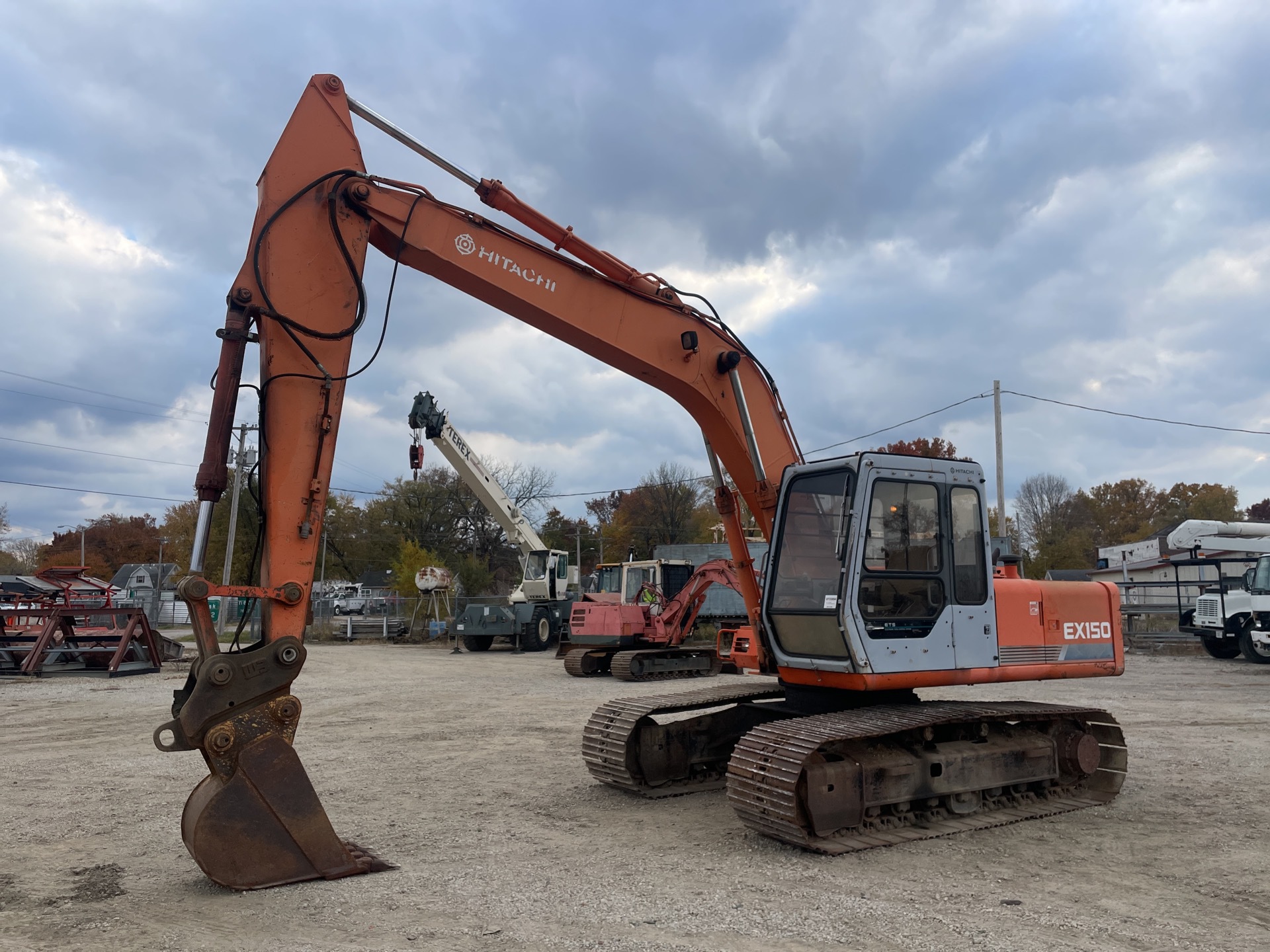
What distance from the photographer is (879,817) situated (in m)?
6.60

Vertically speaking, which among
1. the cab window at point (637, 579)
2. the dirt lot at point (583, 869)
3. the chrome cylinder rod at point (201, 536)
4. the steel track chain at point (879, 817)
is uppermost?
the cab window at point (637, 579)

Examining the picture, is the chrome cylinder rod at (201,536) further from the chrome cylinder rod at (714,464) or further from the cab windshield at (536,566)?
the cab windshield at (536,566)

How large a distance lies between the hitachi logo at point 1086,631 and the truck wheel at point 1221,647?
17.1 m

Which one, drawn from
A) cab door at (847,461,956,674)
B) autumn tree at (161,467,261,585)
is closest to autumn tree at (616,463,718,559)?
autumn tree at (161,467,261,585)

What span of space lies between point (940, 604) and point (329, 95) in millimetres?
5597

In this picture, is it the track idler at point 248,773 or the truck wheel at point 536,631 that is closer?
the track idler at point 248,773

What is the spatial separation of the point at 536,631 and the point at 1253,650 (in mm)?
18354

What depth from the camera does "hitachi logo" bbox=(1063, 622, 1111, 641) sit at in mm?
7680

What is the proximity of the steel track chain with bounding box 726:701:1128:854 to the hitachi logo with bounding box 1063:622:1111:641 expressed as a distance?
0.60m

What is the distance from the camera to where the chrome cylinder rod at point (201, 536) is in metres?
5.39

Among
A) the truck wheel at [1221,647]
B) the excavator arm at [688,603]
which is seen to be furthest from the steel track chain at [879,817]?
the truck wheel at [1221,647]

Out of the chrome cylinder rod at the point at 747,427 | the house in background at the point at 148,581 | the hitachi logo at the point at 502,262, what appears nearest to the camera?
the hitachi logo at the point at 502,262

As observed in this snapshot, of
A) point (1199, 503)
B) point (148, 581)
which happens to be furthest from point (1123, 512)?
point (148, 581)

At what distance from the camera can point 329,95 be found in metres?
6.36
